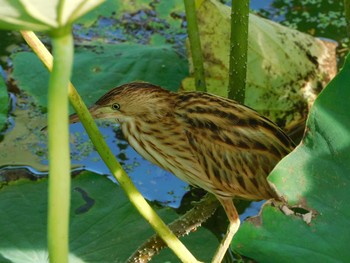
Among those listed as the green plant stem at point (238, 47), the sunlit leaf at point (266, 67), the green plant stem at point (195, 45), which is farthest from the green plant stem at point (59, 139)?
the sunlit leaf at point (266, 67)

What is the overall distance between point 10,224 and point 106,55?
146 cm

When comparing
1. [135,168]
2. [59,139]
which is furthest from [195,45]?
[59,139]

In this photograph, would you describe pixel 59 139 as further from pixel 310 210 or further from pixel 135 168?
pixel 135 168

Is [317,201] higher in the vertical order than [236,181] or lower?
lower

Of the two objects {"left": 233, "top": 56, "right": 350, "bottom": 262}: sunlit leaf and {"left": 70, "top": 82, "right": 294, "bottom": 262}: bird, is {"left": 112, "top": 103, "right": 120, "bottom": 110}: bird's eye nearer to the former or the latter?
{"left": 70, "top": 82, "right": 294, "bottom": 262}: bird

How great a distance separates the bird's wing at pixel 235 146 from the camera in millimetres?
3166

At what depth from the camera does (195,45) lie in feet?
11.6

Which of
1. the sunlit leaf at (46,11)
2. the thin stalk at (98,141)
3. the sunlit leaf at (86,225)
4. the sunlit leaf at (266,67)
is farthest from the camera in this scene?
the sunlit leaf at (266,67)

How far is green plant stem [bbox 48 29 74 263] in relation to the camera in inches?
60.6

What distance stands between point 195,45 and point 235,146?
59 centimetres

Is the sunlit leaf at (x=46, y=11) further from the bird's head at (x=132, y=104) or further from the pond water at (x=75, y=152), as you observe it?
the pond water at (x=75, y=152)

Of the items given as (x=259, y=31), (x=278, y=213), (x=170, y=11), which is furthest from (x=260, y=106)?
(x=278, y=213)

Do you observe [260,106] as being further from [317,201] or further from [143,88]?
[317,201]

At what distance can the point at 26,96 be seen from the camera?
4.29 m
